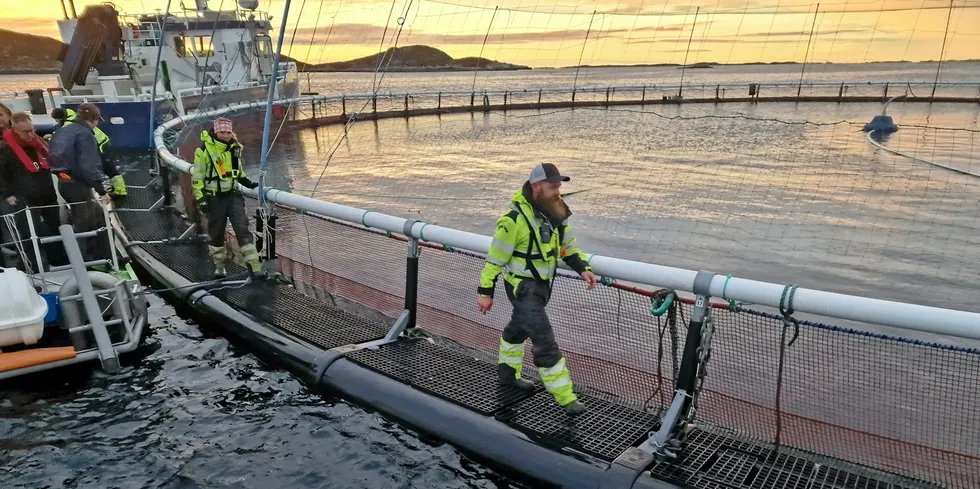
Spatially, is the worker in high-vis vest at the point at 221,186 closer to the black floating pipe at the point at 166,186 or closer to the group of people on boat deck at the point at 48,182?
the group of people on boat deck at the point at 48,182

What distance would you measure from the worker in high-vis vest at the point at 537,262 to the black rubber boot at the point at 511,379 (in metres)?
0.30

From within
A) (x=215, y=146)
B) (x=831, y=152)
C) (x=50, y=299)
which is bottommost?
(x=831, y=152)

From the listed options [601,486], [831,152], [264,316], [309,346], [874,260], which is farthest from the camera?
[831,152]

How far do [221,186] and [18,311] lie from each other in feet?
7.92

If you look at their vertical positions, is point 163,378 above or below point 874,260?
above

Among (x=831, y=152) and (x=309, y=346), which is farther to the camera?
(x=831, y=152)

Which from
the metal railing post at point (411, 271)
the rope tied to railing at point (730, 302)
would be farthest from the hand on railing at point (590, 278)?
the metal railing post at point (411, 271)

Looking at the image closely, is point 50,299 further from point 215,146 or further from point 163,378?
point 215,146

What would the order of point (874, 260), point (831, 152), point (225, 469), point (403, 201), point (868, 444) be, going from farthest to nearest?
point (831, 152) → point (403, 201) → point (874, 260) → point (225, 469) → point (868, 444)

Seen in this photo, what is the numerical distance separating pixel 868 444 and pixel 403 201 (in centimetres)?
1247

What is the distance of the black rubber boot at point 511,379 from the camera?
4.79 m

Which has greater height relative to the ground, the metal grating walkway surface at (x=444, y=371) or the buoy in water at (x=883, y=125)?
the metal grating walkway surface at (x=444, y=371)

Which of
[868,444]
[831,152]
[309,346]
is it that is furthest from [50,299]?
[831,152]

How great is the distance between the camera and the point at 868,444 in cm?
390
